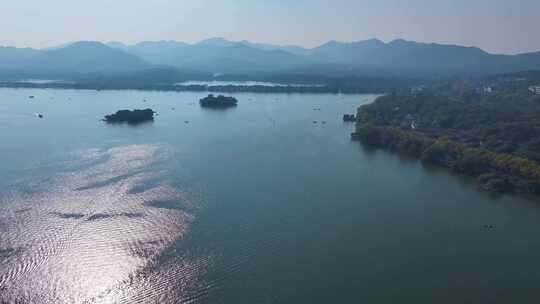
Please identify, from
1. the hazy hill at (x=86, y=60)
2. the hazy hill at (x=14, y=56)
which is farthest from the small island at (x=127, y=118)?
the hazy hill at (x=14, y=56)

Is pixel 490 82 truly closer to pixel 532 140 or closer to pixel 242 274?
pixel 532 140

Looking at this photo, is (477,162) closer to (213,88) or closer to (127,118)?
(127,118)

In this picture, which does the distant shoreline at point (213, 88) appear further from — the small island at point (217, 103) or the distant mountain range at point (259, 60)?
the distant mountain range at point (259, 60)

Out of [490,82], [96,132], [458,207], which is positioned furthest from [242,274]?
[490,82]

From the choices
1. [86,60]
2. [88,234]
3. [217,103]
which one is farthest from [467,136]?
[86,60]

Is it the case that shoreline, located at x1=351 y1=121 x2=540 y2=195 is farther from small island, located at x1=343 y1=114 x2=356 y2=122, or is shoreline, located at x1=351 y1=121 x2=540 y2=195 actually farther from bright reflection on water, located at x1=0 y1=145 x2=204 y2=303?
bright reflection on water, located at x1=0 y1=145 x2=204 y2=303
